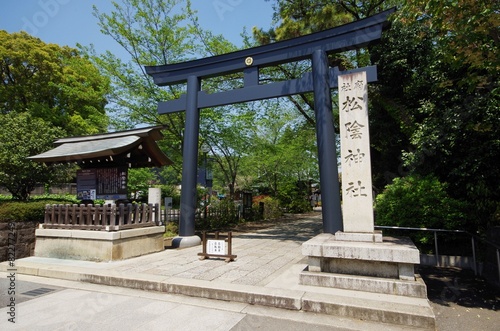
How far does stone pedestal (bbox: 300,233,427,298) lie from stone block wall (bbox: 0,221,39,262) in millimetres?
8245

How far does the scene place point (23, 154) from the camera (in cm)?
1073

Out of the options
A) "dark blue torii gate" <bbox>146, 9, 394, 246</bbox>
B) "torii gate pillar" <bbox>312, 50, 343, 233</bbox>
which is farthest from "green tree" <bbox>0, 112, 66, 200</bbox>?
"torii gate pillar" <bbox>312, 50, 343, 233</bbox>

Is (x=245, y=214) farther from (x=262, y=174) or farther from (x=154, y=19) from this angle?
(x=154, y=19)

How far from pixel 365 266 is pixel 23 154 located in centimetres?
1194

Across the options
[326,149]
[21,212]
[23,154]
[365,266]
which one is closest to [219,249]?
[365,266]

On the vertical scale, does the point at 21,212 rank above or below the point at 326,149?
below

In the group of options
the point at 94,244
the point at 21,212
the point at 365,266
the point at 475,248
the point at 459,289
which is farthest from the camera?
the point at 21,212

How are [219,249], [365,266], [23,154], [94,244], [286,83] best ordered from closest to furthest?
[365,266]
[219,249]
[94,244]
[286,83]
[23,154]

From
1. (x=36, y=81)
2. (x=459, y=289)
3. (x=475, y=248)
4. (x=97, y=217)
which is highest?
(x=36, y=81)

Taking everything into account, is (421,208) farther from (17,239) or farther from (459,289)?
(17,239)

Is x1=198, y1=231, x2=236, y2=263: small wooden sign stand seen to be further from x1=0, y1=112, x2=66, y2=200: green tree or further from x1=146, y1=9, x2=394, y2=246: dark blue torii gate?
x1=0, y1=112, x2=66, y2=200: green tree

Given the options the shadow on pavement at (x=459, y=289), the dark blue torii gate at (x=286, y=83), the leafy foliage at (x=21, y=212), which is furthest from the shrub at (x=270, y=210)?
the shadow on pavement at (x=459, y=289)

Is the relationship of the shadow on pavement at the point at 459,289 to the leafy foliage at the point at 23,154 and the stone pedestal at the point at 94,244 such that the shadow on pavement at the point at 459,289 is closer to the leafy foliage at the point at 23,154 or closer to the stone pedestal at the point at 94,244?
the stone pedestal at the point at 94,244

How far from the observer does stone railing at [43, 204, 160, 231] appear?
803 centimetres
